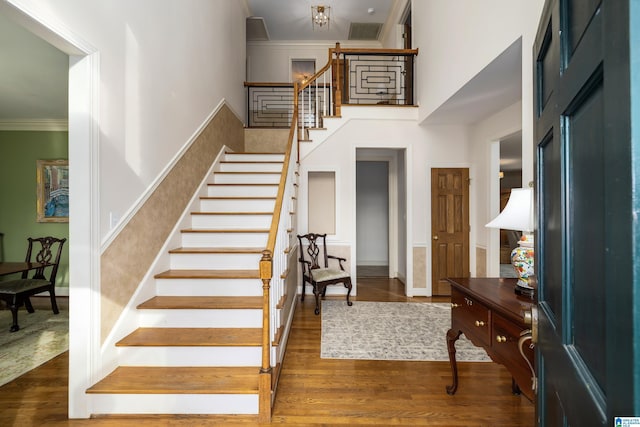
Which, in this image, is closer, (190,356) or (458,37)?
(190,356)

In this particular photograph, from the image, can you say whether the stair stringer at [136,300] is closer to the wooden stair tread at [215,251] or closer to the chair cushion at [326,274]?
the wooden stair tread at [215,251]

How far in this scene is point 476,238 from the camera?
15.2 ft

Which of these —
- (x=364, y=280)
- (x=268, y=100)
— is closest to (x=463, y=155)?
(x=364, y=280)

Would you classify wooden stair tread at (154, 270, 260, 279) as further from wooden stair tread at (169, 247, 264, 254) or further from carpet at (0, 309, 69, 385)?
carpet at (0, 309, 69, 385)

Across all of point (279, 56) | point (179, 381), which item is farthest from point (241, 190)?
point (279, 56)

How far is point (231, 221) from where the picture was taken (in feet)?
11.5

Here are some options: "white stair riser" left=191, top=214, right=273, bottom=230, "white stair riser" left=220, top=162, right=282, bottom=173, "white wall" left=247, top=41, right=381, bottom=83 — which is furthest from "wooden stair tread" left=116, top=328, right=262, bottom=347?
"white wall" left=247, top=41, right=381, bottom=83

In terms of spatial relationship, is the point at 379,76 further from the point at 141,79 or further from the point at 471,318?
the point at 471,318

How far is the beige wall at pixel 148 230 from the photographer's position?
2.15 meters

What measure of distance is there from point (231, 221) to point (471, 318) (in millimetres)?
2583

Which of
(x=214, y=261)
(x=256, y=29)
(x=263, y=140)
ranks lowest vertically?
(x=214, y=261)

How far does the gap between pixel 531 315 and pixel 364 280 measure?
16.6ft

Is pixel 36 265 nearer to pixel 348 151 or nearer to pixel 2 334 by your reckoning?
pixel 2 334

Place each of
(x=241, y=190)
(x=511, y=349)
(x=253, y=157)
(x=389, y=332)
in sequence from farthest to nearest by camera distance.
Answer: (x=253, y=157), (x=241, y=190), (x=389, y=332), (x=511, y=349)
